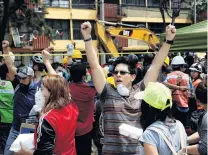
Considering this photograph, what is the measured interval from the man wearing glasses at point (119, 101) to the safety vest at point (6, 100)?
2557 mm

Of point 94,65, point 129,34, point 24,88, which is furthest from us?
point 129,34

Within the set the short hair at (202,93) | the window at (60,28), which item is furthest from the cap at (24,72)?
the window at (60,28)

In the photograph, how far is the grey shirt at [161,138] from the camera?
281 centimetres

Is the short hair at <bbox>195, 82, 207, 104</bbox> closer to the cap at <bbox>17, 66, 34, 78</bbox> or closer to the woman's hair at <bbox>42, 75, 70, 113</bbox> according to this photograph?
the woman's hair at <bbox>42, 75, 70, 113</bbox>

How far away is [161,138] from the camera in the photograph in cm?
283

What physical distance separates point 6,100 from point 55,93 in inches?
112

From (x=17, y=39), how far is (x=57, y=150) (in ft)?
91.4

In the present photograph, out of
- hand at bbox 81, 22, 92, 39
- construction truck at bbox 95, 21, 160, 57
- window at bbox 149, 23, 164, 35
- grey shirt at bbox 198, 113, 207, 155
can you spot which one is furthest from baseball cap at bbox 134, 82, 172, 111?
window at bbox 149, 23, 164, 35

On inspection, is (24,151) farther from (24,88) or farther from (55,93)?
(24,88)

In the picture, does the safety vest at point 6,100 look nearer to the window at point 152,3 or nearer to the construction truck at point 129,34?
the construction truck at point 129,34

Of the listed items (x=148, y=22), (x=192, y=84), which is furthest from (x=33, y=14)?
(x=148, y=22)

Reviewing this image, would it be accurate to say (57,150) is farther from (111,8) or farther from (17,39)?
(111,8)

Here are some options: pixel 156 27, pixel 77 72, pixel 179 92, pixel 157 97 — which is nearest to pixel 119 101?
pixel 157 97

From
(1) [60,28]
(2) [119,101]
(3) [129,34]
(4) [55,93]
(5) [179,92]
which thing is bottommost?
(5) [179,92]
